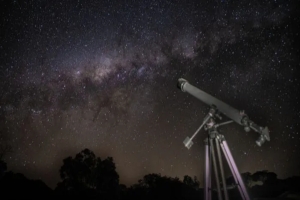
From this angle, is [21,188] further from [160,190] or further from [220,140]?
[220,140]

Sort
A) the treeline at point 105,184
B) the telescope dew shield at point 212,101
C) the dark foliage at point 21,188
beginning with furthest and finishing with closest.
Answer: the treeline at point 105,184
the dark foliage at point 21,188
the telescope dew shield at point 212,101

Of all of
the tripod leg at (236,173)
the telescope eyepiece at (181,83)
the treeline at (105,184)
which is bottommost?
the tripod leg at (236,173)

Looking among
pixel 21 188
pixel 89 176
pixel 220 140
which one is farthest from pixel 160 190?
pixel 220 140

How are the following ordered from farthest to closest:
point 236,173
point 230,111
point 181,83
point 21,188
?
point 21,188
point 181,83
point 230,111
point 236,173

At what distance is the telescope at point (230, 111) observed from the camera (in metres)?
4.55

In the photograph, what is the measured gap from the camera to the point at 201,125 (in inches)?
206

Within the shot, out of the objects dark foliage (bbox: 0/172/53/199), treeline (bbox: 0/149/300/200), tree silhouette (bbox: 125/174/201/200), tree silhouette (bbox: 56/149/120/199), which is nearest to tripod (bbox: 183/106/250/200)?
dark foliage (bbox: 0/172/53/199)

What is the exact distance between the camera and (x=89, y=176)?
115ft

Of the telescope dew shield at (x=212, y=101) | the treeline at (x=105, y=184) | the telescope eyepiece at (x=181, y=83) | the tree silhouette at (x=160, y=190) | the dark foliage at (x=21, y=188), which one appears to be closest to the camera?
the telescope dew shield at (x=212, y=101)

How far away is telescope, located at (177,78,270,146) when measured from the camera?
455cm

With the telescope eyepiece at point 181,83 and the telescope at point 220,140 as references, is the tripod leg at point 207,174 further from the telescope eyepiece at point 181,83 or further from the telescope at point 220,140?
the telescope eyepiece at point 181,83

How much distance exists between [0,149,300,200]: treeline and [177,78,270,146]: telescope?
2299 centimetres

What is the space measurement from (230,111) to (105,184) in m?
32.8

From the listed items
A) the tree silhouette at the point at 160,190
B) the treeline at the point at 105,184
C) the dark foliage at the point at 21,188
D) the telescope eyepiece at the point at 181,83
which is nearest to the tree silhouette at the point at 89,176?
the treeline at the point at 105,184
